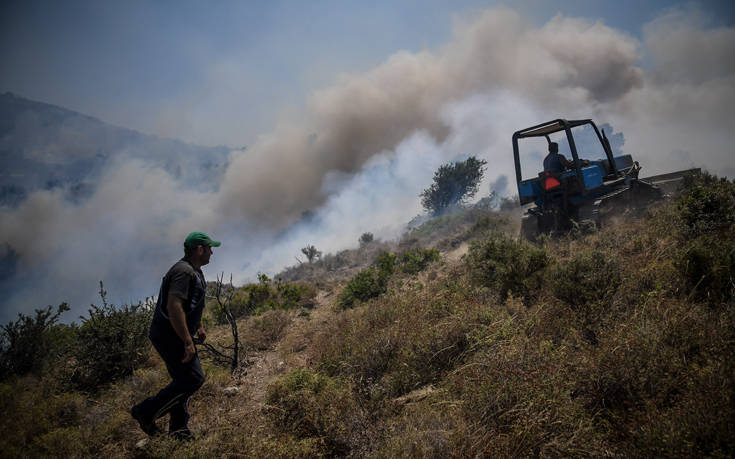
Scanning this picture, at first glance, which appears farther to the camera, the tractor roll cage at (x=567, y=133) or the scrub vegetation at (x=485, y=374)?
the tractor roll cage at (x=567, y=133)

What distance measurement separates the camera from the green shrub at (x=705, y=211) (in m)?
4.36

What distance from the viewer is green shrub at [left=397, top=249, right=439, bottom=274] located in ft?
29.2

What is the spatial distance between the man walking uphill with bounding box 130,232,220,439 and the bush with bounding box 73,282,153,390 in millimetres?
2190

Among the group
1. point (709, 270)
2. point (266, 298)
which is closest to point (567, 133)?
point (709, 270)

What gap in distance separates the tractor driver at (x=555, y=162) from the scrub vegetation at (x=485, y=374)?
8.18 feet

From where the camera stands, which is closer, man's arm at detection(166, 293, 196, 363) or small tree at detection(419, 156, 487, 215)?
man's arm at detection(166, 293, 196, 363)

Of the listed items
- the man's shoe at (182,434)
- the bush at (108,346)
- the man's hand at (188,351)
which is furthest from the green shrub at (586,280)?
the bush at (108,346)

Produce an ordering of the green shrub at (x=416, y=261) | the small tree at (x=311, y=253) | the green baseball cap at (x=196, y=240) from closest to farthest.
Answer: the green baseball cap at (x=196, y=240) < the green shrub at (x=416, y=261) < the small tree at (x=311, y=253)

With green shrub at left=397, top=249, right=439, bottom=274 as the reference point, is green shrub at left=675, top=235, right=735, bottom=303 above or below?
below

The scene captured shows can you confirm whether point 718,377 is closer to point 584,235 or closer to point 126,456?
point 126,456

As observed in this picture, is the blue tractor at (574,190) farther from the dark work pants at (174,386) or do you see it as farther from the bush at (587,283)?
the dark work pants at (174,386)

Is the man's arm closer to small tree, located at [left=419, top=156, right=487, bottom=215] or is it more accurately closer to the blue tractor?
the blue tractor

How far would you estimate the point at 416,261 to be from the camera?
938 centimetres

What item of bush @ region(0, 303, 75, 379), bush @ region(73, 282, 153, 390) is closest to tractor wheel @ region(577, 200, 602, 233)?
bush @ region(73, 282, 153, 390)
